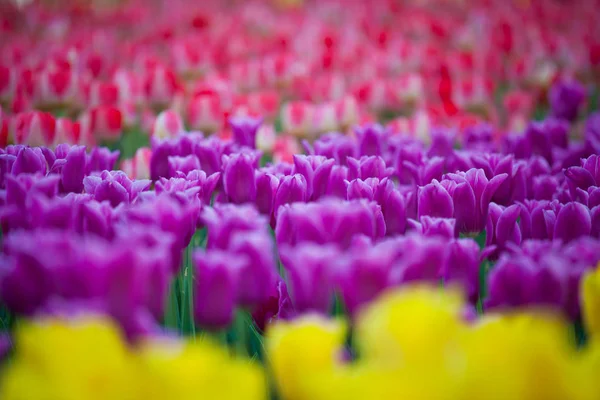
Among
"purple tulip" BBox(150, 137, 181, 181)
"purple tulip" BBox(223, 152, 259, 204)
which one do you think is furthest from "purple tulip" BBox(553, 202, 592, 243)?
"purple tulip" BBox(150, 137, 181, 181)

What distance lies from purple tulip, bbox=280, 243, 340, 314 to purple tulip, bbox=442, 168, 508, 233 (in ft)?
1.35

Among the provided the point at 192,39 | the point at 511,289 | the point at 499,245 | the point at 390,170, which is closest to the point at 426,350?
the point at 511,289

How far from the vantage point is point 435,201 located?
3.61ft

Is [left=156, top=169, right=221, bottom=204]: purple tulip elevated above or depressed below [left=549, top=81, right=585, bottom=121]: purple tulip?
below

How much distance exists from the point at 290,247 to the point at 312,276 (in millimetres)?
129

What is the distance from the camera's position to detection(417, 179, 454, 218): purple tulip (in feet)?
3.58

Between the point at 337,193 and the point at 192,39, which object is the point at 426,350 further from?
the point at 192,39

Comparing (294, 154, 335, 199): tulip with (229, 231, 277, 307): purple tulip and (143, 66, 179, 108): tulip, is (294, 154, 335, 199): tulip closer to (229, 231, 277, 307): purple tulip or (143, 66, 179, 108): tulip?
(229, 231, 277, 307): purple tulip

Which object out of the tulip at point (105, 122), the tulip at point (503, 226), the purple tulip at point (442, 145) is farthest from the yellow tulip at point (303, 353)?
the tulip at point (105, 122)

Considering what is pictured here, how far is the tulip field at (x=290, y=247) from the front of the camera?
56 centimetres

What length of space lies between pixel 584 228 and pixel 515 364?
1.75 ft

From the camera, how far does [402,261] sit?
0.80 meters

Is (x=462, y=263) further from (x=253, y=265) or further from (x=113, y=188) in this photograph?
(x=113, y=188)

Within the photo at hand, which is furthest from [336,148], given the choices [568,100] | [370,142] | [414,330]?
[568,100]
